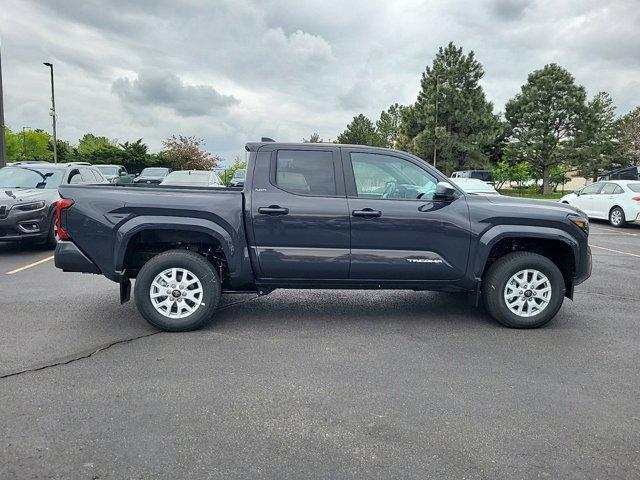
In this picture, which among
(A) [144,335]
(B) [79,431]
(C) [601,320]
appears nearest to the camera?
(B) [79,431]

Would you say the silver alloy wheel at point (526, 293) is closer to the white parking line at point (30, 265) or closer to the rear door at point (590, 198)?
the white parking line at point (30, 265)

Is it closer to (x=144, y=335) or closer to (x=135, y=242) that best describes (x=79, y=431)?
(x=144, y=335)

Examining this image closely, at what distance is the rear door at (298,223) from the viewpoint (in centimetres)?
492

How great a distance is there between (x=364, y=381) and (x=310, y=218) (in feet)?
5.76

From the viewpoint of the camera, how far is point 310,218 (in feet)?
16.1

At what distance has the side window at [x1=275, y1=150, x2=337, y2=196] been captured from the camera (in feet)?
16.6

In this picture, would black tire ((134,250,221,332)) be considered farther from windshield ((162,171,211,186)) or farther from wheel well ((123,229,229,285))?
windshield ((162,171,211,186))

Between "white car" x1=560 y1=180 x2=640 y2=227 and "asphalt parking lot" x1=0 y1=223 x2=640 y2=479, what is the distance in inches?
455

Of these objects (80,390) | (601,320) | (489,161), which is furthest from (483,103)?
(80,390)

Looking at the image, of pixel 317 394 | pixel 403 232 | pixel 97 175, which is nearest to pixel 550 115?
pixel 97 175

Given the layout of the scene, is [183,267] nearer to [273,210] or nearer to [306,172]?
[273,210]

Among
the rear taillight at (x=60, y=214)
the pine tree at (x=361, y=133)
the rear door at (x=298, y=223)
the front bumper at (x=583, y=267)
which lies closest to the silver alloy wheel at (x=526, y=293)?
the front bumper at (x=583, y=267)

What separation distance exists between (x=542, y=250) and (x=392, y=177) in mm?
1923

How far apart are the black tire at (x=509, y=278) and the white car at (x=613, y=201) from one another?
1267 centimetres
